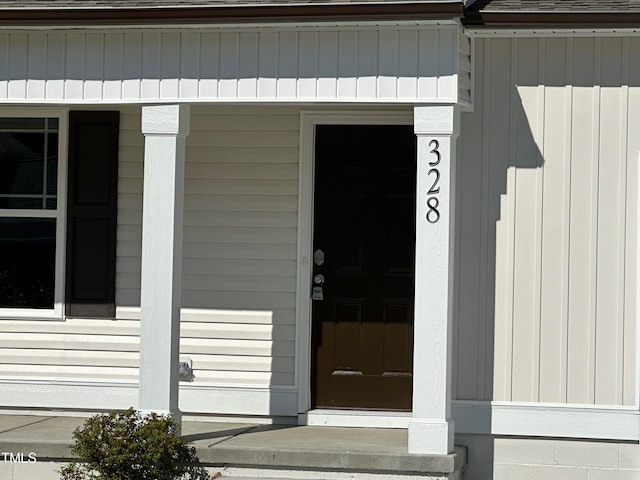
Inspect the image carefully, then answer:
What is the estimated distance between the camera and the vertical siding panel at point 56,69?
26.3 ft

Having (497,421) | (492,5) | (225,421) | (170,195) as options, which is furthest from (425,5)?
(225,421)

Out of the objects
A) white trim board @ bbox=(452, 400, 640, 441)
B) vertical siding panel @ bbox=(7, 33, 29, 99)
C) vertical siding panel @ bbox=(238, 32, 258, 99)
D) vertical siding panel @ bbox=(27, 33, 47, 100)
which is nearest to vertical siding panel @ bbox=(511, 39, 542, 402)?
white trim board @ bbox=(452, 400, 640, 441)

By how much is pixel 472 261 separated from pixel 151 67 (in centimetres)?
270

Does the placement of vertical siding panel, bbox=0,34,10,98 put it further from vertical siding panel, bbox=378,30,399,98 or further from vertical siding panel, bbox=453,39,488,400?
vertical siding panel, bbox=453,39,488,400

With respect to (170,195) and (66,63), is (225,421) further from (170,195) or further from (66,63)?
(66,63)

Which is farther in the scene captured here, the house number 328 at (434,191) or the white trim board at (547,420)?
the white trim board at (547,420)

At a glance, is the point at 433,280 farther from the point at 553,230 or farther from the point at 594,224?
the point at 594,224

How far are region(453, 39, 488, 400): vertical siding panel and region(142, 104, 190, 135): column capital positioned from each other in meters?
2.07

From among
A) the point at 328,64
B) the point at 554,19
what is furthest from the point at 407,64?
the point at 554,19

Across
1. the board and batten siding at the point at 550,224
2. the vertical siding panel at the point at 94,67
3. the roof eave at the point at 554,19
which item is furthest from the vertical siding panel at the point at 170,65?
the board and batten siding at the point at 550,224

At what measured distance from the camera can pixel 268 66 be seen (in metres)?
7.79

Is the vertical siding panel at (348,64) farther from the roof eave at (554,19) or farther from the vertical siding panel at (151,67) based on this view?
the vertical siding panel at (151,67)

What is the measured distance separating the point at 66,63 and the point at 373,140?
8.04ft

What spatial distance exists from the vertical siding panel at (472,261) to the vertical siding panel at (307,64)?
4.15 ft
